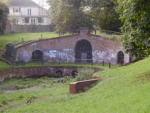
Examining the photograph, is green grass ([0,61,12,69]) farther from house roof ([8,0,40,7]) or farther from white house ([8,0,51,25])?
house roof ([8,0,40,7])

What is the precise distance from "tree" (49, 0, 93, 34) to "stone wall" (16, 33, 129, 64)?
2.29 m

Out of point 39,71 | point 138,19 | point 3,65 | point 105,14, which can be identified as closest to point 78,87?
point 138,19

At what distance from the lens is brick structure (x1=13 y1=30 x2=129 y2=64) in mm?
35188

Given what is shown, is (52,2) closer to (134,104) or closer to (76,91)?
(76,91)

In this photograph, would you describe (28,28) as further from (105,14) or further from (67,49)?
(105,14)

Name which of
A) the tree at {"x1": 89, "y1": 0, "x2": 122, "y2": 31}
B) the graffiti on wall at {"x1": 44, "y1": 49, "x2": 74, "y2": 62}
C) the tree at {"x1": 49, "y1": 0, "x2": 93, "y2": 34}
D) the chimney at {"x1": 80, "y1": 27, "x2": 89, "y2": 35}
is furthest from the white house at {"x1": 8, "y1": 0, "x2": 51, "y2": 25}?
the chimney at {"x1": 80, "y1": 27, "x2": 89, "y2": 35}

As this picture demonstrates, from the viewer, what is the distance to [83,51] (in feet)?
121

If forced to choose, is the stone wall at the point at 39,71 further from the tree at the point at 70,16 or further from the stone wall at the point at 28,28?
the stone wall at the point at 28,28

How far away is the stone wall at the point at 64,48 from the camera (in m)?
34.5

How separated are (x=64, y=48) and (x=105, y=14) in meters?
7.14

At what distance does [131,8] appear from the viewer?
1312 cm

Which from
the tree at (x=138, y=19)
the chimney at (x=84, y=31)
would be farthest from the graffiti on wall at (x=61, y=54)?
the tree at (x=138, y=19)

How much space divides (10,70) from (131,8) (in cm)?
1980

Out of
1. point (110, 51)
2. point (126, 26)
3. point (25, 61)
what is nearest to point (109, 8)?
point (110, 51)
